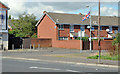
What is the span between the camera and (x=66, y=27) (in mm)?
47000

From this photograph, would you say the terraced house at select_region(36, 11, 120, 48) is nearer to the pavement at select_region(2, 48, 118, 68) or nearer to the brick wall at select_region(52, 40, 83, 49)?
the brick wall at select_region(52, 40, 83, 49)

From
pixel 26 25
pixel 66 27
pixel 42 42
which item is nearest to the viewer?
pixel 42 42

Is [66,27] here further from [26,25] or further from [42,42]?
Answer: [26,25]

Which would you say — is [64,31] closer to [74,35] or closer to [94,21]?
[74,35]

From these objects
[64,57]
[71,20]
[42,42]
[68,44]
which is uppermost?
[71,20]

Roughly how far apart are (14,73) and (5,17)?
24.7 meters

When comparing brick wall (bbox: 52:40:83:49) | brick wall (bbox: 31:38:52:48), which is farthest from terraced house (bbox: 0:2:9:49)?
brick wall (bbox: 52:40:83:49)

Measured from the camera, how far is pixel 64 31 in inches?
1833

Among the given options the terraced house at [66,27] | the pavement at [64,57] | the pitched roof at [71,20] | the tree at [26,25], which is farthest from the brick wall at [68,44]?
the tree at [26,25]

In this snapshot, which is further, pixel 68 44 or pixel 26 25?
pixel 26 25

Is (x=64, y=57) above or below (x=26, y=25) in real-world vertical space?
below

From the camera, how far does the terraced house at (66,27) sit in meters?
46.0

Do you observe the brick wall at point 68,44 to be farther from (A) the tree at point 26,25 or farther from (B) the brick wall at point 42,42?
(A) the tree at point 26,25

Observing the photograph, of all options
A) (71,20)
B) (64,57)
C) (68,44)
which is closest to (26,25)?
(71,20)
